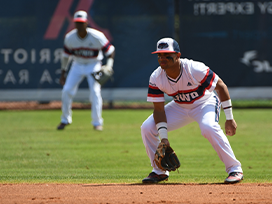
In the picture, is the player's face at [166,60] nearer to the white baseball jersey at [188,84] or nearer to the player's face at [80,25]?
the white baseball jersey at [188,84]

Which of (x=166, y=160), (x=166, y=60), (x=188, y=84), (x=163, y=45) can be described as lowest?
(x=166, y=160)

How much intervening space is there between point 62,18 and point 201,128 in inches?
366

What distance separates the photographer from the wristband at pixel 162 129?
188 inches

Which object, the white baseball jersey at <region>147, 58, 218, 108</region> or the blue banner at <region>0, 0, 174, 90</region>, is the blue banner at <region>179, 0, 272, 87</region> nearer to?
the blue banner at <region>0, 0, 174, 90</region>

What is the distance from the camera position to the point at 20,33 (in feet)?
42.8

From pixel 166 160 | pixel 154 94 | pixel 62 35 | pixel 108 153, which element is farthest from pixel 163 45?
pixel 62 35

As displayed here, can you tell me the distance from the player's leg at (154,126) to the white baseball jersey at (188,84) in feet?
0.58

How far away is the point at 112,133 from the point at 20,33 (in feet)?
19.5

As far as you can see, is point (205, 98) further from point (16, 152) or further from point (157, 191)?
point (16, 152)

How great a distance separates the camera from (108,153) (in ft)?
22.1

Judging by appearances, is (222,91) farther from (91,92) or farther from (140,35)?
(140,35)

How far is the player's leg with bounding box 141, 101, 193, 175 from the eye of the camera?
493 centimetres

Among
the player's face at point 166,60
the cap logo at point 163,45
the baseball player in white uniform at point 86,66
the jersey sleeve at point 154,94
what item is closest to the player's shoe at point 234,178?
the jersey sleeve at point 154,94

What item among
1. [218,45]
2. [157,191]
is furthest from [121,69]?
[157,191]
